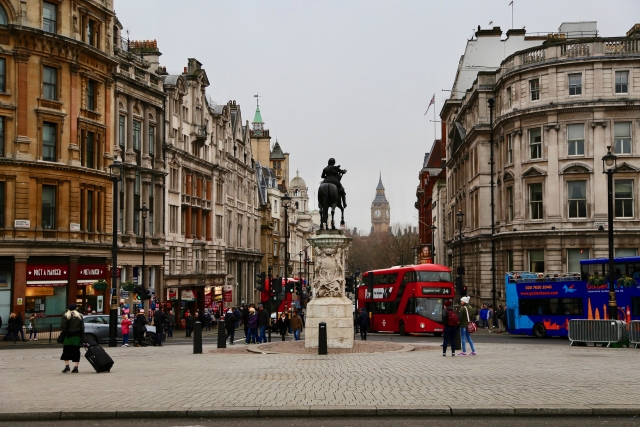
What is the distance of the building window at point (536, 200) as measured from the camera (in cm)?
5084

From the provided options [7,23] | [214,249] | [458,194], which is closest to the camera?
[7,23]

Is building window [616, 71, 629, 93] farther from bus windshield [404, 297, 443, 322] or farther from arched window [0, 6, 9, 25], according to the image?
arched window [0, 6, 9, 25]

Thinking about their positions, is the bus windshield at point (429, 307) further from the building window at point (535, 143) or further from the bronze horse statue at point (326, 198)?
the bronze horse statue at point (326, 198)

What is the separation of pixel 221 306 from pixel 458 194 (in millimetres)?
22129

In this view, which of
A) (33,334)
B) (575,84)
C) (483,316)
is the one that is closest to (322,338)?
(33,334)

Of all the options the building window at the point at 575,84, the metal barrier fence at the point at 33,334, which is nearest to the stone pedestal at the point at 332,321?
the metal barrier fence at the point at 33,334

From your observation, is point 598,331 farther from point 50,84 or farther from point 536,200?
point 50,84

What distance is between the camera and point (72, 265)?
43781 millimetres

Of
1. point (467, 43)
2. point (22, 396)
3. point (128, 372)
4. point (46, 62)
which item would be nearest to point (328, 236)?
point (128, 372)

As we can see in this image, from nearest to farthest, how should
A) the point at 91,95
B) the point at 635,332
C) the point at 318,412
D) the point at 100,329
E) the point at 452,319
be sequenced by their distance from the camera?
the point at 318,412 → the point at 452,319 → the point at 635,332 → the point at 100,329 → the point at 91,95

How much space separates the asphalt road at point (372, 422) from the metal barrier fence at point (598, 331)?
58.4ft

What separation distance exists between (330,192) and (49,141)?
19.6 meters

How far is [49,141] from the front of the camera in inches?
1686

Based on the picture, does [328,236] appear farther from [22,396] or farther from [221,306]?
[221,306]
